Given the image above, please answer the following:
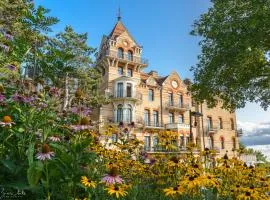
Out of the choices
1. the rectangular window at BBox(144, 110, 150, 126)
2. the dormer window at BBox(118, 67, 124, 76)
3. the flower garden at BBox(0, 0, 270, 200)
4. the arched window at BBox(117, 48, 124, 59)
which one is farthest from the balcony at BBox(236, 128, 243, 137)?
the flower garden at BBox(0, 0, 270, 200)

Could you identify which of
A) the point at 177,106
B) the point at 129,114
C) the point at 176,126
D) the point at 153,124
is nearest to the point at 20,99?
the point at 129,114

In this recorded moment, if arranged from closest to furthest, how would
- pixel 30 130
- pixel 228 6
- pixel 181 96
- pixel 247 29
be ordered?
pixel 30 130, pixel 247 29, pixel 228 6, pixel 181 96

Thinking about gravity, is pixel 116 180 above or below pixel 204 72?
below

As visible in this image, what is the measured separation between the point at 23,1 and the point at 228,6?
36.3 ft

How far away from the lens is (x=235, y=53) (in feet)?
51.5

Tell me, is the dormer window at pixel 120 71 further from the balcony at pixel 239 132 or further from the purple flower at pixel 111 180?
the purple flower at pixel 111 180

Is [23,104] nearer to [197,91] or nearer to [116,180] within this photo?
[116,180]

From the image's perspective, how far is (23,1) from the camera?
1555 cm

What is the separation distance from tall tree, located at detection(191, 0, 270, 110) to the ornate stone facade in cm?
1849

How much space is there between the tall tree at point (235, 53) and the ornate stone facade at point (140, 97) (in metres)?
18.5

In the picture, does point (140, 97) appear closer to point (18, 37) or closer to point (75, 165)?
point (18, 37)

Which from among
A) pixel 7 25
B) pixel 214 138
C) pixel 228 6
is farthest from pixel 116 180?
pixel 214 138

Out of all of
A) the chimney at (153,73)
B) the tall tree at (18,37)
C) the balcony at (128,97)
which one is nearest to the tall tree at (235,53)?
the tall tree at (18,37)

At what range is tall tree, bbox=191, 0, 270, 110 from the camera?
14688 mm
